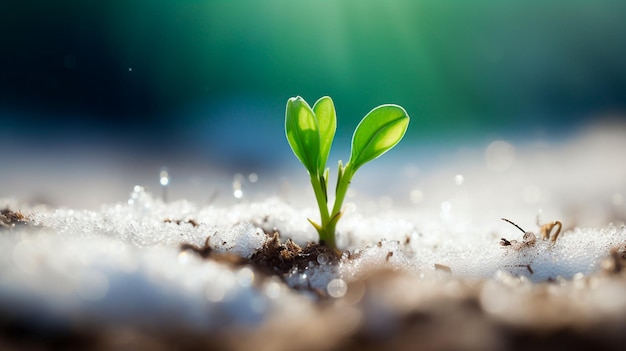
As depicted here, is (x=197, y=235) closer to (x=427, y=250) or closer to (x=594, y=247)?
(x=427, y=250)

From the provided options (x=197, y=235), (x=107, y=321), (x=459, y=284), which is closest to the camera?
(x=107, y=321)

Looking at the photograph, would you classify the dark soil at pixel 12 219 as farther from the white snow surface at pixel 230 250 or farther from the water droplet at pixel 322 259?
the water droplet at pixel 322 259

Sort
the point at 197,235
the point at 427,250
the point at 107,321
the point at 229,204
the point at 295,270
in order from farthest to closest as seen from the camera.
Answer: the point at 229,204 < the point at 427,250 < the point at 197,235 < the point at 295,270 < the point at 107,321

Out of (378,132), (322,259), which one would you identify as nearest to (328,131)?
(378,132)

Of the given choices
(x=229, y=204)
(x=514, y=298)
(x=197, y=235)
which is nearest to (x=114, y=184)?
(x=229, y=204)

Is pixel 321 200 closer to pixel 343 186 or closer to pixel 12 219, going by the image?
pixel 343 186

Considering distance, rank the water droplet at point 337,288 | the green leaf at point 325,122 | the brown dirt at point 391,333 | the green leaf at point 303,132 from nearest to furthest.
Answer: the brown dirt at point 391,333 < the water droplet at point 337,288 < the green leaf at point 303,132 < the green leaf at point 325,122

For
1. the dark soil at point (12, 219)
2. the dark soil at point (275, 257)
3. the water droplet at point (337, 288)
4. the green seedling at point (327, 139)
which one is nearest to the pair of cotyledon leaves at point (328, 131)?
the green seedling at point (327, 139)
